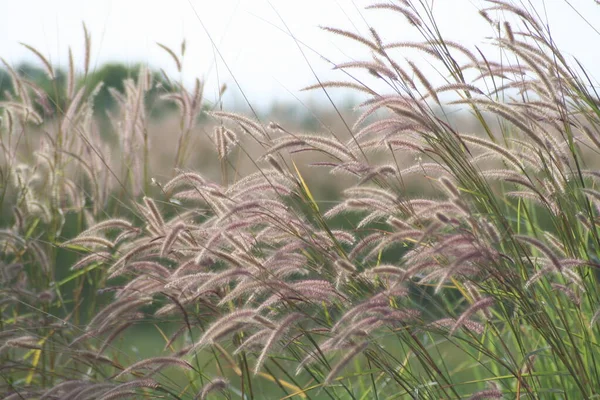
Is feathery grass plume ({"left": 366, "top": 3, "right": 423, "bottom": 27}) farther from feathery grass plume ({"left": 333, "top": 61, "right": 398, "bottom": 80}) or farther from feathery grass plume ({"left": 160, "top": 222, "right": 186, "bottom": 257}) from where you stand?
feathery grass plume ({"left": 160, "top": 222, "right": 186, "bottom": 257})

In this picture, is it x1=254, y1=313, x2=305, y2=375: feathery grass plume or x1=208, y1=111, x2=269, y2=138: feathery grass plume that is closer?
x1=254, y1=313, x2=305, y2=375: feathery grass plume

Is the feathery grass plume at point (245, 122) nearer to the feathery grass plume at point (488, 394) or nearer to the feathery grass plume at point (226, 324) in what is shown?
the feathery grass plume at point (226, 324)

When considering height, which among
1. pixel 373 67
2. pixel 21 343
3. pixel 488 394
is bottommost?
pixel 21 343

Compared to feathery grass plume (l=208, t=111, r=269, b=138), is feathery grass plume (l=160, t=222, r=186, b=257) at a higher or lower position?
lower

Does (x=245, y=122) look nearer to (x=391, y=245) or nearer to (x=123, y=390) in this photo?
(x=391, y=245)

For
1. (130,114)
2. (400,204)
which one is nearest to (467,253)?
(400,204)

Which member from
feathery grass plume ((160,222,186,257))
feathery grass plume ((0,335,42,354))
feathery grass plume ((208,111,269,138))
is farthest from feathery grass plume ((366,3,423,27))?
feathery grass plume ((0,335,42,354))

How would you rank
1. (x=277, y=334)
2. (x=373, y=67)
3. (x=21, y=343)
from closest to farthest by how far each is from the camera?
(x=277, y=334), (x=373, y=67), (x=21, y=343)

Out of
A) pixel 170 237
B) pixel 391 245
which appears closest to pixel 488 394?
pixel 391 245

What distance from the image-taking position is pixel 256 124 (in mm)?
1967

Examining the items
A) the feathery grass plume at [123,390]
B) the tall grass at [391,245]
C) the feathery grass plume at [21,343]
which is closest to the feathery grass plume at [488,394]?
the tall grass at [391,245]

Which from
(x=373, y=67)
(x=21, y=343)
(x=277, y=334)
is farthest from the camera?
(x=21, y=343)

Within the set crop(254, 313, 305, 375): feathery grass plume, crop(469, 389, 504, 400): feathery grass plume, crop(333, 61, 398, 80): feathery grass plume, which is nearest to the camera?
crop(254, 313, 305, 375): feathery grass plume

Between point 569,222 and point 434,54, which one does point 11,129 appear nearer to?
point 434,54
